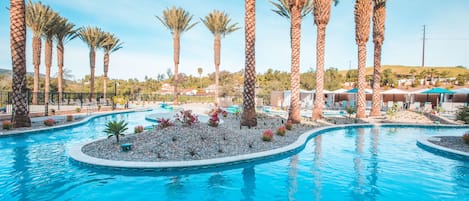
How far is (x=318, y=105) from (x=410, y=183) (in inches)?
419

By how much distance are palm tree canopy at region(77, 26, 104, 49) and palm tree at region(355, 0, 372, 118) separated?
91.0 ft

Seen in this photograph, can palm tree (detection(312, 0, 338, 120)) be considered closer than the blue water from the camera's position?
No

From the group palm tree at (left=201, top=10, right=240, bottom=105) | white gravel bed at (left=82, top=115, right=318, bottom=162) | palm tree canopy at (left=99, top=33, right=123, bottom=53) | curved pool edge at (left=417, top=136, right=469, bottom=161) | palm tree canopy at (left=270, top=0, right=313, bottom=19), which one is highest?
palm tree at (left=201, top=10, right=240, bottom=105)

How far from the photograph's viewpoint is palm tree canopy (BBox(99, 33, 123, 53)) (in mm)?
30494

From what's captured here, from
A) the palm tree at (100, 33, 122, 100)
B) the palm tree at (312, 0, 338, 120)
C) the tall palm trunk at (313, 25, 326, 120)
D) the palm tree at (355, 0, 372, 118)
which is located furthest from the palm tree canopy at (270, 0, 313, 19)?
the palm tree at (100, 33, 122, 100)

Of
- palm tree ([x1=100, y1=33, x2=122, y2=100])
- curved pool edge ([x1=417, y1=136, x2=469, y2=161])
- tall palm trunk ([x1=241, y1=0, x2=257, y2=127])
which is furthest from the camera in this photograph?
palm tree ([x1=100, y1=33, x2=122, y2=100])

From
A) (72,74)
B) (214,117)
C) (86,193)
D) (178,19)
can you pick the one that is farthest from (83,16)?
(72,74)

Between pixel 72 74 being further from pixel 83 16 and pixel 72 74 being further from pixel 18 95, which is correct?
pixel 18 95

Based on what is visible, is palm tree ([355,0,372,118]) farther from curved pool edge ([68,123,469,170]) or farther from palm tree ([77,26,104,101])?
palm tree ([77,26,104,101])

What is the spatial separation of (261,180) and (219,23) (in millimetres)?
26194

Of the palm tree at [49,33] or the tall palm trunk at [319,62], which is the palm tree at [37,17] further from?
the tall palm trunk at [319,62]

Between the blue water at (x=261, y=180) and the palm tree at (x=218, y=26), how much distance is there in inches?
874

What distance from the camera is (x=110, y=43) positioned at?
31281 millimetres

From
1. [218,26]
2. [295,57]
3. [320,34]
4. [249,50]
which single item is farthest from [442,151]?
[218,26]
